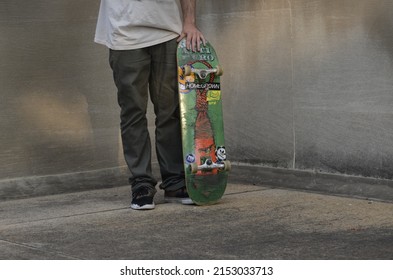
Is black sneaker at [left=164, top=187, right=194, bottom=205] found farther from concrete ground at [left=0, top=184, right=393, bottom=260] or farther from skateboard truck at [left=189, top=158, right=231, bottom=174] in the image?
skateboard truck at [left=189, top=158, right=231, bottom=174]

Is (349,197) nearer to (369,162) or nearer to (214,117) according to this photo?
(369,162)

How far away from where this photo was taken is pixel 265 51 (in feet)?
23.4

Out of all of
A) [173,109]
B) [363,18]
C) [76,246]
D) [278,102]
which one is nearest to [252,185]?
[278,102]

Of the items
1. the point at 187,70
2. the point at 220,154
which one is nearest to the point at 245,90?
the point at 220,154

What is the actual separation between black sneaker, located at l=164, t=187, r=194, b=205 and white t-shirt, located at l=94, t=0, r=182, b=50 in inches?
38.6

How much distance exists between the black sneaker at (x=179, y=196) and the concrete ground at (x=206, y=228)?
0.26 ft

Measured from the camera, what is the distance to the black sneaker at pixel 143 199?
623cm

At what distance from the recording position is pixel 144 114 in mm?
6375

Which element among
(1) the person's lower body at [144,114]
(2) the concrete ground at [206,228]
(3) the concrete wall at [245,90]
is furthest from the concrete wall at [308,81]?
(1) the person's lower body at [144,114]

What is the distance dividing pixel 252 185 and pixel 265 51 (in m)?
0.97

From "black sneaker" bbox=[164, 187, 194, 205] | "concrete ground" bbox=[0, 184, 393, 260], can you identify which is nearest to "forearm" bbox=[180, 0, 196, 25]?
"black sneaker" bbox=[164, 187, 194, 205]

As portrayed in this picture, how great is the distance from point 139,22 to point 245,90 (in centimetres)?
143

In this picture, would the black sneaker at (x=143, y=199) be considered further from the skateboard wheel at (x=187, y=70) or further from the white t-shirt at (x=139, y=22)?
the white t-shirt at (x=139, y=22)

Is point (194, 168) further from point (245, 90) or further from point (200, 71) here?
point (245, 90)
